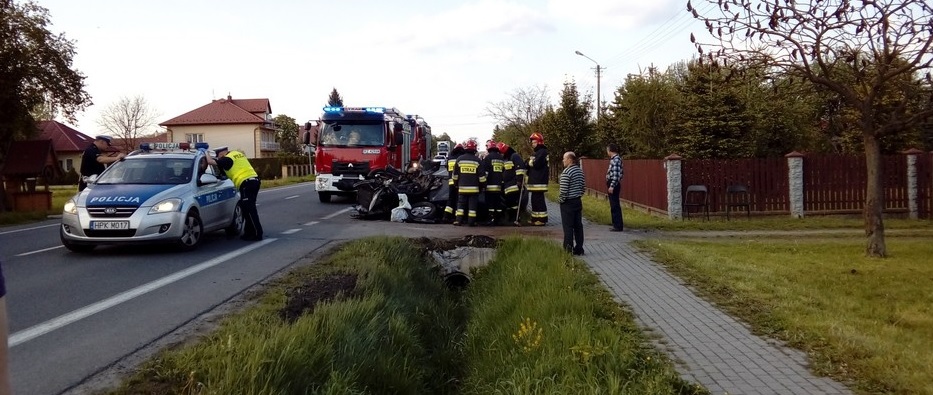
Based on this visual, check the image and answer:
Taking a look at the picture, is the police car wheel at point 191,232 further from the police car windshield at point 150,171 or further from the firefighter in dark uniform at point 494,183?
the firefighter in dark uniform at point 494,183

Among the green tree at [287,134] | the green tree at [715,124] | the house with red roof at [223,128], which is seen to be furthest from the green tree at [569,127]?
the green tree at [287,134]

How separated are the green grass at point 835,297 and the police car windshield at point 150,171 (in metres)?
7.77

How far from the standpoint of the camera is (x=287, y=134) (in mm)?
97125

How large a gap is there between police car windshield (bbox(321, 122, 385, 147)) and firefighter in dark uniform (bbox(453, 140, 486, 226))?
662 centimetres

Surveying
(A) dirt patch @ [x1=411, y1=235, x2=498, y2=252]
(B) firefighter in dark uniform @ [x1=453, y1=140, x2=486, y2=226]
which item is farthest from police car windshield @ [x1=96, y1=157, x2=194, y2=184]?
(B) firefighter in dark uniform @ [x1=453, y1=140, x2=486, y2=226]

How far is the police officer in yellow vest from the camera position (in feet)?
40.3

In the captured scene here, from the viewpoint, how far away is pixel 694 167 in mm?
17156

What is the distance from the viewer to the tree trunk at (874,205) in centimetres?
1043

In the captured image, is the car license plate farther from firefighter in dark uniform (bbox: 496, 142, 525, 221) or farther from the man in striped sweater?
firefighter in dark uniform (bbox: 496, 142, 525, 221)

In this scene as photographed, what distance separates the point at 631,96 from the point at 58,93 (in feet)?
73.9

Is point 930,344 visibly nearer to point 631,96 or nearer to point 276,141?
point 631,96

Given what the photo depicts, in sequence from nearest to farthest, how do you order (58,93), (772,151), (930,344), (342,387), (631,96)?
(342,387), (930,344), (58,93), (772,151), (631,96)

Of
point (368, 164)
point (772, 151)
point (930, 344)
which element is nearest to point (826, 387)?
point (930, 344)

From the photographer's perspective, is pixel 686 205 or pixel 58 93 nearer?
pixel 686 205
